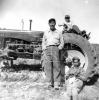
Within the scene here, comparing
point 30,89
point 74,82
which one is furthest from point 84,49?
point 74,82

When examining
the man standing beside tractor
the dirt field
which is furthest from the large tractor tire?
the man standing beside tractor

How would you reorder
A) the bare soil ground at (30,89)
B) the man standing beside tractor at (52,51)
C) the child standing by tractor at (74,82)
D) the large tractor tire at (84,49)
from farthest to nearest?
the large tractor tire at (84,49) < the man standing beside tractor at (52,51) < the bare soil ground at (30,89) < the child standing by tractor at (74,82)

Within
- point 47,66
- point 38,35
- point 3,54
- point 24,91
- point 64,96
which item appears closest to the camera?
point 64,96

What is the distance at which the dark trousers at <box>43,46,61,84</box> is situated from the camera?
7.49 meters

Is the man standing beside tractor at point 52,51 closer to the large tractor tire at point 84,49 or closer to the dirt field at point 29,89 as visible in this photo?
the dirt field at point 29,89

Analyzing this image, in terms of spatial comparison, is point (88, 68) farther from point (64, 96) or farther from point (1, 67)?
point (1, 67)

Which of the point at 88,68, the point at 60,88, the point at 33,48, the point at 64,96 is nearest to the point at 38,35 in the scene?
the point at 33,48

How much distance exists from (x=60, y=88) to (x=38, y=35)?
3093mm

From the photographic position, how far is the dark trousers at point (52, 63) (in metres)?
7.49

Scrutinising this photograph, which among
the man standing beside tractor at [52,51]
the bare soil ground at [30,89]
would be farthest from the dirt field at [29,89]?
the man standing beside tractor at [52,51]

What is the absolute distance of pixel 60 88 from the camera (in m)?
7.32

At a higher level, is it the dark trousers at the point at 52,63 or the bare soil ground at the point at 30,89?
the dark trousers at the point at 52,63

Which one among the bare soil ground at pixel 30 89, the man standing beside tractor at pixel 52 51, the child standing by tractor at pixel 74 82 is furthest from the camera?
the man standing beside tractor at pixel 52 51

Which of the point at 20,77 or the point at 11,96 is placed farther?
the point at 20,77
